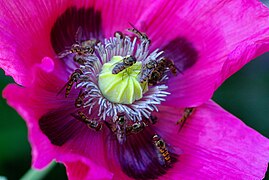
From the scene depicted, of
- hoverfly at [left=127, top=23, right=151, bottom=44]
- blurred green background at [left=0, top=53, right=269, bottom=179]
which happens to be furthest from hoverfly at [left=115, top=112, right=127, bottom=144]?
blurred green background at [left=0, top=53, right=269, bottom=179]

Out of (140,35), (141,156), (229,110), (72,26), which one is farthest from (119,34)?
(229,110)

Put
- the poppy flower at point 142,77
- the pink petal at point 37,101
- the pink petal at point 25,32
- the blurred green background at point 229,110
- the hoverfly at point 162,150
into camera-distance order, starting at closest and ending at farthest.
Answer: the pink petal at point 37,101 → the pink petal at point 25,32 → the poppy flower at point 142,77 → the hoverfly at point 162,150 → the blurred green background at point 229,110

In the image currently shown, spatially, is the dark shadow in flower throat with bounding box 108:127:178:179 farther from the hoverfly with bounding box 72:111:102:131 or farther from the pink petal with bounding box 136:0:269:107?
the pink petal with bounding box 136:0:269:107

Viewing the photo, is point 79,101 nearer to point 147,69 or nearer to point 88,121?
point 88,121

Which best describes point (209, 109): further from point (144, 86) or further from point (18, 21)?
point (18, 21)

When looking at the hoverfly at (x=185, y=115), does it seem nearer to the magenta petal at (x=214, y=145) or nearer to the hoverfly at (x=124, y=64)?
the magenta petal at (x=214, y=145)

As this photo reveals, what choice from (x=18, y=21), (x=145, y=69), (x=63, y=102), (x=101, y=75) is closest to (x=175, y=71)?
(x=145, y=69)

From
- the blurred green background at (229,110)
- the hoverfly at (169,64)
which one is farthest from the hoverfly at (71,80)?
the blurred green background at (229,110)
